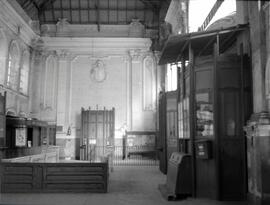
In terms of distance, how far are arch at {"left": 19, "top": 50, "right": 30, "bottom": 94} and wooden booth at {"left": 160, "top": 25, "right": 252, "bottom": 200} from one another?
45.7 feet

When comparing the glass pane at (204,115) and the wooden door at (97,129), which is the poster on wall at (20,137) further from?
the glass pane at (204,115)

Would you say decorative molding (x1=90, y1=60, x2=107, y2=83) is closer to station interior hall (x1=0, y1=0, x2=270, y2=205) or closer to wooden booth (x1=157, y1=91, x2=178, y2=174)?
station interior hall (x1=0, y1=0, x2=270, y2=205)

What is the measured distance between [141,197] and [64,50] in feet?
51.3

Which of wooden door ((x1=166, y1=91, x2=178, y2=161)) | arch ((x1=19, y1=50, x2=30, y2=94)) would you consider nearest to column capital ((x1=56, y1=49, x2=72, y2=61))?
arch ((x1=19, y1=50, x2=30, y2=94))

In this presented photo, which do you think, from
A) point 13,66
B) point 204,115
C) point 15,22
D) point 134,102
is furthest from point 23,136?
point 204,115

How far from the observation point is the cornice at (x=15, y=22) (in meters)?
15.9

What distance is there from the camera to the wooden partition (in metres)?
7.68

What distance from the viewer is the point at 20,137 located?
1324cm

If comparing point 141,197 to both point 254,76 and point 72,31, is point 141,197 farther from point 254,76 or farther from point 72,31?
point 72,31

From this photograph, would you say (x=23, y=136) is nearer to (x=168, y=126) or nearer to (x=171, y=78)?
(x=168, y=126)

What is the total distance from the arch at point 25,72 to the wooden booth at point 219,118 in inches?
549

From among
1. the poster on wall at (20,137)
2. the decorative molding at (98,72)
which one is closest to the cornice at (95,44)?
the decorative molding at (98,72)

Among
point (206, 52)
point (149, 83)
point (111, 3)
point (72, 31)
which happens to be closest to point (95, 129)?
point (149, 83)

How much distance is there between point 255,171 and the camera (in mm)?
5914
